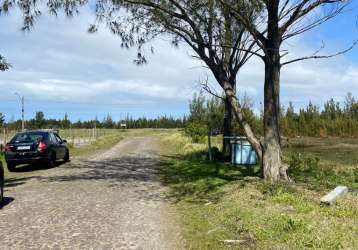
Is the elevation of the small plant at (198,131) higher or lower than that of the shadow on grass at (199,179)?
higher

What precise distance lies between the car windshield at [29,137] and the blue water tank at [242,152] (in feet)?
25.9

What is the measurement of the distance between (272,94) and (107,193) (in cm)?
508

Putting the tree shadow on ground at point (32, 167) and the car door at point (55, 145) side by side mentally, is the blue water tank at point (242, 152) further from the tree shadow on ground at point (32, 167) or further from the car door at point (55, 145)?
the tree shadow on ground at point (32, 167)

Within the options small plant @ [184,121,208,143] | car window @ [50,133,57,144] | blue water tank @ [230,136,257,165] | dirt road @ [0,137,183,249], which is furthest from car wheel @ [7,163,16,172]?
small plant @ [184,121,208,143]

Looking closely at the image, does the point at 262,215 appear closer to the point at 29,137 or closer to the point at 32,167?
the point at 29,137

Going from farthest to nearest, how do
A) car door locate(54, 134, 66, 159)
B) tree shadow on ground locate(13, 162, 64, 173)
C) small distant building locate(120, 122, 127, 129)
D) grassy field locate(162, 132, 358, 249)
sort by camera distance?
1. small distant building locate(120, 122, 127, 129)
2. car door locate(54, 134, 66, 159)
3. tree shadow on ground locate(13, 162, 64, 173)
4. grassy field locate(162, 132, 358, 249)

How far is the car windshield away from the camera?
71.3ft

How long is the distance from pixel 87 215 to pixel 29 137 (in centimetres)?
1244

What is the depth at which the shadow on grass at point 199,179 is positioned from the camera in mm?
13408

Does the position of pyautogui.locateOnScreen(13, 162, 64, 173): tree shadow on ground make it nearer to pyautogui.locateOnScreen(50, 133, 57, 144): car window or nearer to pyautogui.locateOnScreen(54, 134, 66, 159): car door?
pyautogui.locateOnScreen(54, 134, 66, 159): car door

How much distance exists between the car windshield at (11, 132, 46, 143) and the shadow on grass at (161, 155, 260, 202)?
17.1ft

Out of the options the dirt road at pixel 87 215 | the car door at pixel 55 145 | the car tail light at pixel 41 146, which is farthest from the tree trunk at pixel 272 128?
the car door at pixel 55 145

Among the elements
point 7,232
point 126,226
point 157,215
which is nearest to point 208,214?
point 157,215

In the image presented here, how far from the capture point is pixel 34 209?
1098 cm
